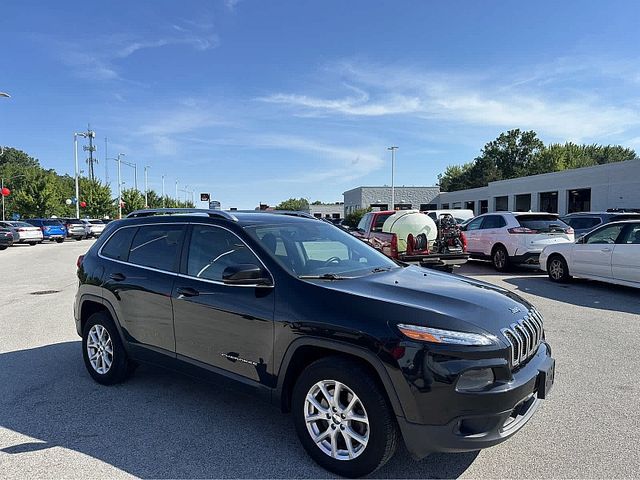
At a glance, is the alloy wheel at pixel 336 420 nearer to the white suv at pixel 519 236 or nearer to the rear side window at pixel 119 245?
the rear side window at pixel 119 245

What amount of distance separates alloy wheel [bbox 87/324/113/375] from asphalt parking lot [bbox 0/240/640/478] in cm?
22

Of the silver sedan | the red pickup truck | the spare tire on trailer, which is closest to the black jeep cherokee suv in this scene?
the red pickup truck

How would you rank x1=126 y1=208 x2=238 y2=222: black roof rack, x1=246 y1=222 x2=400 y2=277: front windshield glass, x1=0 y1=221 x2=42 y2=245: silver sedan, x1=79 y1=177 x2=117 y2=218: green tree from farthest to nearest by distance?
x1=79 y1=177 x2=117 y2=218: green tree
x1=0 y1=221 x2=42 y2=245: silver sedan
x1=126 y1=208 x2=238 y2=222: black roof rack
x1=246 y1=222 x2=400 y2=277: front windshield glass

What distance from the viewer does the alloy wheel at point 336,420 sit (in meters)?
3.02

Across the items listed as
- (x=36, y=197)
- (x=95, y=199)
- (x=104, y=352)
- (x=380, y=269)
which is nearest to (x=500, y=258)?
(x=380, y=269)

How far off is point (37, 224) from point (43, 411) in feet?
113

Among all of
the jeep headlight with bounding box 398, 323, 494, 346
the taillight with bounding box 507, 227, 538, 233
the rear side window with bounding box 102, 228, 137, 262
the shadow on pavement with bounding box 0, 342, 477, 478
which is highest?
the rear side window with bounding box 102, 228, 137, 262

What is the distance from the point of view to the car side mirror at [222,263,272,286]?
134 inches

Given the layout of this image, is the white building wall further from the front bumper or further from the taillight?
the front bumper

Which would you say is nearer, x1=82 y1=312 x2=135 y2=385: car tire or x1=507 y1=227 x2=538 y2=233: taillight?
x1=82 y1=312 x2=135 y2=385: car tire

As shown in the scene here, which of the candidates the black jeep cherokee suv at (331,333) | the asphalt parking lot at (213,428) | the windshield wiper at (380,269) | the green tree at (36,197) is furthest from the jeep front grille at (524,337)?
the green tree at (36,197)

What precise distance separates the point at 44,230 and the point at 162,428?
114ft

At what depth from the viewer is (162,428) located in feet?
12.6

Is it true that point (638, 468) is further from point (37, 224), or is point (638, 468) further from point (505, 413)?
point (37, 224)
